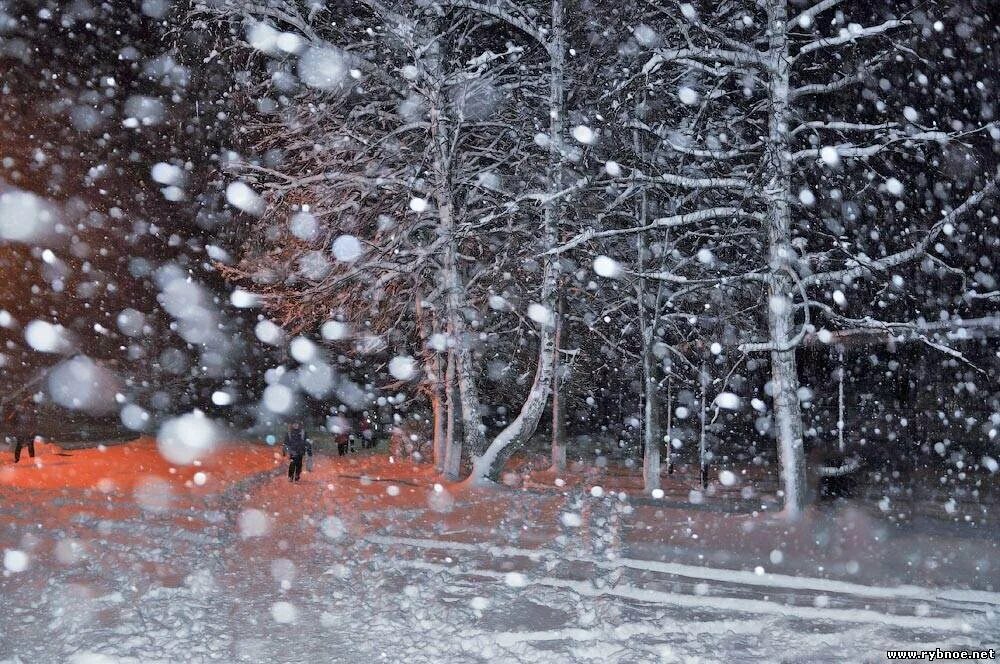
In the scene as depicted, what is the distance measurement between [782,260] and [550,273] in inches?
198

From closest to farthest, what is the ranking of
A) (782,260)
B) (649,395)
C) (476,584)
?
(476,584)
(782,260)
(649,395)

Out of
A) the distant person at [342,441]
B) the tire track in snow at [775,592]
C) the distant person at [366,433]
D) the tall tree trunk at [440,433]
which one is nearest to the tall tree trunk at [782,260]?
the tire track in snow at [775,592]

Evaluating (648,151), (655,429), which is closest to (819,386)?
(655,429)

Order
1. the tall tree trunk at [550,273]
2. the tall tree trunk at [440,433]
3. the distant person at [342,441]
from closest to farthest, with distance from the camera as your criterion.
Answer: the tall tree trunk at [550,273], the tall tree trunk at [440,433], the distant person at [342,441]

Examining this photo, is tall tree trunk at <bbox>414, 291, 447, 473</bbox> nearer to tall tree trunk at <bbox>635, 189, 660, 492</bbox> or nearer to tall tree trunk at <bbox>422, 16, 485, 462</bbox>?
tall tree trunk at <bbox>422, 16, 485, 462</bbox>

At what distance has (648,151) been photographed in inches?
692

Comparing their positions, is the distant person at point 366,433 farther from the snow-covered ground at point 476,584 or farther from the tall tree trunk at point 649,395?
the snow-covered ground at point 476,584

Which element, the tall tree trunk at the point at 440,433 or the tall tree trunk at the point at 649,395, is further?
the tall tree trunk at the point at 440,433

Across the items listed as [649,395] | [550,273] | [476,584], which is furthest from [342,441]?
[476,584]

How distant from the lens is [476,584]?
27.0 ft

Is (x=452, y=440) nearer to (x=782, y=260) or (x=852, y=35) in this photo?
(x=782, y=260)

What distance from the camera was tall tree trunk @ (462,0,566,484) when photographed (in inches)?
606

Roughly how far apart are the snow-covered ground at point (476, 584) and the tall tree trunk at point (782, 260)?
817 mm

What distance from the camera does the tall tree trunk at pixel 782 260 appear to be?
1150cm
